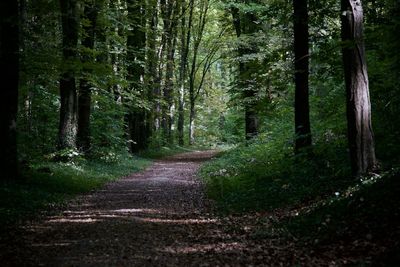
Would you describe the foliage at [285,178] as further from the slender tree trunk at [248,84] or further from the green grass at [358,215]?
the slender tree trunk at [248,84]

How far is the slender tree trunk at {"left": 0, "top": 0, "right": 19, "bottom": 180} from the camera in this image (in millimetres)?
12719

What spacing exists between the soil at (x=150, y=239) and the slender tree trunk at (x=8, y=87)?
2.33 metres

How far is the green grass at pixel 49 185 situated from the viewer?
1048cm

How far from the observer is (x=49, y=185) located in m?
13.8

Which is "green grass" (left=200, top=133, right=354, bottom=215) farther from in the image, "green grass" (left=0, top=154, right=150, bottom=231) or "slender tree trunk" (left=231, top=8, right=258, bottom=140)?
"slender tree trunk" (left=231, top=8, right=258, bottom=140)

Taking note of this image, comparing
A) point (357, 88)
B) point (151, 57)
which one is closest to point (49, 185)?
point (357, 88)

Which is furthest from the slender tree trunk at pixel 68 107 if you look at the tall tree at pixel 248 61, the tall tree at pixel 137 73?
the tall tree at pixel 248 61

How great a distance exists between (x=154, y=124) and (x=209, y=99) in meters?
20.4

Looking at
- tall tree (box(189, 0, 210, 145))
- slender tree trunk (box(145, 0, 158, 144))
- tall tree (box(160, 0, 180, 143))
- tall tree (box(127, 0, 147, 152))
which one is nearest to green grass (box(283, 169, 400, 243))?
tall tree (box(127, 0, 147, 152))

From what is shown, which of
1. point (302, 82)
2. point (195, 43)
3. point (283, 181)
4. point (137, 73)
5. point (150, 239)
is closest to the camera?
point (150, 239)

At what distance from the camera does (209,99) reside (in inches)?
2349

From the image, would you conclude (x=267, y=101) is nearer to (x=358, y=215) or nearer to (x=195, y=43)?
(x=358, y=215)

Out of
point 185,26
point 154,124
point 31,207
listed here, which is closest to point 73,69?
point 31,207

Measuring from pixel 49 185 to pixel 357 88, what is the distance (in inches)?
380
